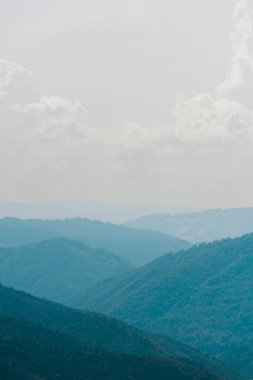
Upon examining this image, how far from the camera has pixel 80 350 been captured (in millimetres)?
111250

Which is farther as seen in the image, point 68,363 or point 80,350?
point 80,350

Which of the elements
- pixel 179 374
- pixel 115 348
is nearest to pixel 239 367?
pixel 115 348

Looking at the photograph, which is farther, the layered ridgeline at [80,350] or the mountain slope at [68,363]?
the layered ridgeline at [80,350]

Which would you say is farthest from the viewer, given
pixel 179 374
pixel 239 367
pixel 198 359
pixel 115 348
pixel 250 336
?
pixel 250 336

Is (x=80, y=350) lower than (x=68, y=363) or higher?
higher

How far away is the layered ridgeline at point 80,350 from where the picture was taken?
100188 mm

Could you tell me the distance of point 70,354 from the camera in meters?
107

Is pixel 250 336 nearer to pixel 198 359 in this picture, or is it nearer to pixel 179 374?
pixel 198 359

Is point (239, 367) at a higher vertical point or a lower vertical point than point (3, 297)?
lower

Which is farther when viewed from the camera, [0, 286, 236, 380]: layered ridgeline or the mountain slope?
[0, 286, 236, 380]: layered ridgeline

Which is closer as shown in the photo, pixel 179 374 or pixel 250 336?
pixel 179 374

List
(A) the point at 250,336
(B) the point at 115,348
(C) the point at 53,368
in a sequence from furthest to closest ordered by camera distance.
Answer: (A) the point at 250,336 < (B) the point at 115,348 < (C) the point at 53,368

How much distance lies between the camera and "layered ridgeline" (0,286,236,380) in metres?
100

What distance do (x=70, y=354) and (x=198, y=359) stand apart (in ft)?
143
